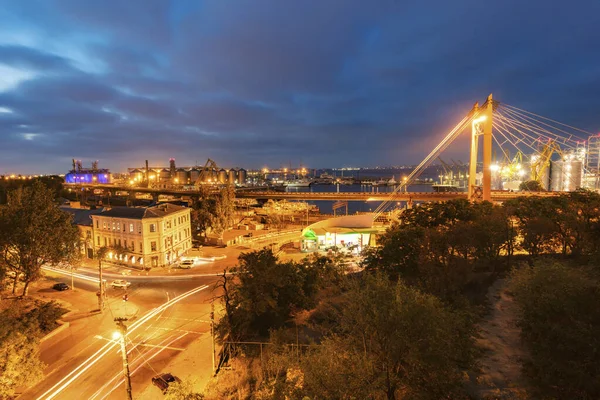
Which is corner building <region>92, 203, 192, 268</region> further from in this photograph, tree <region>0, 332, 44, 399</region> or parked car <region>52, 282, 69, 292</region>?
tree <region>0, 332, 44, 399</region>

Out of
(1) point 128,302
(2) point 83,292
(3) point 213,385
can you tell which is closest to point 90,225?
(2) point 83,292

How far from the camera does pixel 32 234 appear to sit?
1085 inches

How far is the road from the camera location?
18.4 metres

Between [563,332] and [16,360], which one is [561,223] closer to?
[563,332]

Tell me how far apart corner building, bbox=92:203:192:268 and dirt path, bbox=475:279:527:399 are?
3620 cm

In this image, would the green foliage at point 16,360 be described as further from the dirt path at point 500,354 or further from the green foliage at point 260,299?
the dirt path at point 500,354

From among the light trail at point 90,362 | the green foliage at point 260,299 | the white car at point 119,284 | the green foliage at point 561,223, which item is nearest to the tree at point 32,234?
Result: the white car at point 119,284

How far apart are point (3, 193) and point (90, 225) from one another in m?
54.7

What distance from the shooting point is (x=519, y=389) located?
467 inches

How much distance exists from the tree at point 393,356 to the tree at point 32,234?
28.9 metres

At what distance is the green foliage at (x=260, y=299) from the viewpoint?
65.8 ft

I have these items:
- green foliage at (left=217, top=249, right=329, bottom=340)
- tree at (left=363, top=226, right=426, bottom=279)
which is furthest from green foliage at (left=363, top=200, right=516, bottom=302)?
green foliage at (left=217, top=249, right=329, bottom=340)

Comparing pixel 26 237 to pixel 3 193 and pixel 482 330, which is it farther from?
pixel 3 193

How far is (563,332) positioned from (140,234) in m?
40.2
